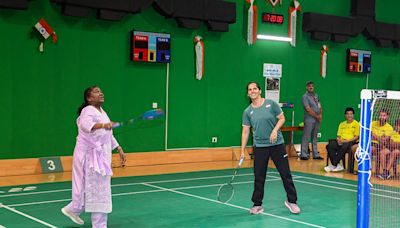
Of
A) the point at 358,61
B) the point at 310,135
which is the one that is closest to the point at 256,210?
the point at 310,135

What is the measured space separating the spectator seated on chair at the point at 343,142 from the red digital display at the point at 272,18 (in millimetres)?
4173

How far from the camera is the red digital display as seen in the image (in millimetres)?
16892

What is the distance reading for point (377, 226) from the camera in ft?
27.1

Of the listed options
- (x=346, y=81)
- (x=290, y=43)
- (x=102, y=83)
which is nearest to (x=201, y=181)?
(x=102, y=83)

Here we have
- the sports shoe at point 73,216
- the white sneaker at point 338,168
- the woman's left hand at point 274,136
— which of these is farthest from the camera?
the white sneaker at point 338,168

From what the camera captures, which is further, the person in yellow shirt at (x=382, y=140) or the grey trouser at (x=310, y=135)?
the grey trouser at (x=310, y=135)

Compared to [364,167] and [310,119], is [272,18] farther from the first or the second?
[364,167]

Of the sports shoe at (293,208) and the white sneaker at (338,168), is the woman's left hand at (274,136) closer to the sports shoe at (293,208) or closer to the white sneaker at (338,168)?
the sports shoe at (293,208)

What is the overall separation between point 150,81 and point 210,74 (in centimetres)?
196

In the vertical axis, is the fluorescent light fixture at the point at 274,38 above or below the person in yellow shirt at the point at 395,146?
above

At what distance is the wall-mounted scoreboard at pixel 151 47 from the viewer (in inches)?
562

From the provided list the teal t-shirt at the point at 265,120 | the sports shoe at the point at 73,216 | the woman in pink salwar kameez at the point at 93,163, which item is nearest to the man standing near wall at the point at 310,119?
the teal t-shirt at the point at 265,120

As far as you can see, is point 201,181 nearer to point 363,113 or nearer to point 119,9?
point 119,9

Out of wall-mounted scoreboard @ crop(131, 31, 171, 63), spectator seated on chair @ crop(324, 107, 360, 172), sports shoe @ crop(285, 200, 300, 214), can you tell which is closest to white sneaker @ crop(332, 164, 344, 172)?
spectator seated on chair @ crop(324, 107, 360, 172)
